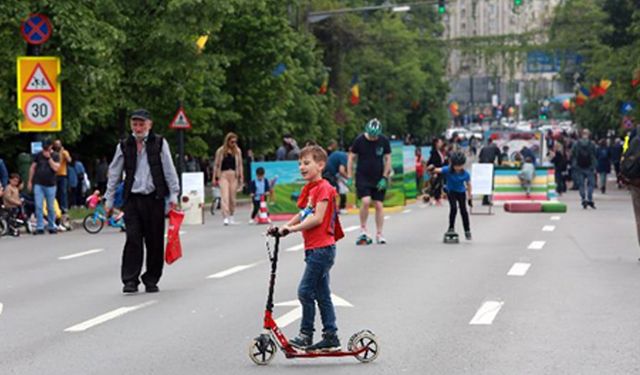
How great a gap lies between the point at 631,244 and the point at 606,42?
178ft

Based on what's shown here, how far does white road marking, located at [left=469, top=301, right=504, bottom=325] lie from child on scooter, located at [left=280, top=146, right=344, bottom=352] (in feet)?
7.70

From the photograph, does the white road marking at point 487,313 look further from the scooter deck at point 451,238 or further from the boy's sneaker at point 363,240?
the scooter deck at point 451,238

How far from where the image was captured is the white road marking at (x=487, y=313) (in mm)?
12211

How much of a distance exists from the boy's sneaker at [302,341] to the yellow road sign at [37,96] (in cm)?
1927

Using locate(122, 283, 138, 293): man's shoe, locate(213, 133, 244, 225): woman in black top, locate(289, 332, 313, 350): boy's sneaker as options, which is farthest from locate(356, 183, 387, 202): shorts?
locate(289, 332, 313, 350): boy's sneaker

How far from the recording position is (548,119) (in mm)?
175125

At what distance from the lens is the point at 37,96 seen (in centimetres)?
2878

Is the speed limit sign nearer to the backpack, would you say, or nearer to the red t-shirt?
the backpack

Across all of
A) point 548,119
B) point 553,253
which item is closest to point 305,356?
point 553,253

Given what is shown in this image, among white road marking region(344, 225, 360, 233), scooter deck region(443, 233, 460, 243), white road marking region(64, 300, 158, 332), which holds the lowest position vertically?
white road marking region(344, 225, 360, 233)

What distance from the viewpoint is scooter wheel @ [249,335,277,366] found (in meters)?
9.81

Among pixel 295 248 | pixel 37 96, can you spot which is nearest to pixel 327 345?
pixel 295 248

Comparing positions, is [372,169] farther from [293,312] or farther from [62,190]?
[62,190]

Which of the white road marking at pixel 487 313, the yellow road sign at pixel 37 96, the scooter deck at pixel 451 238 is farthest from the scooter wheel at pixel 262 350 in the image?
the yellow road sign at pixel 37 96
